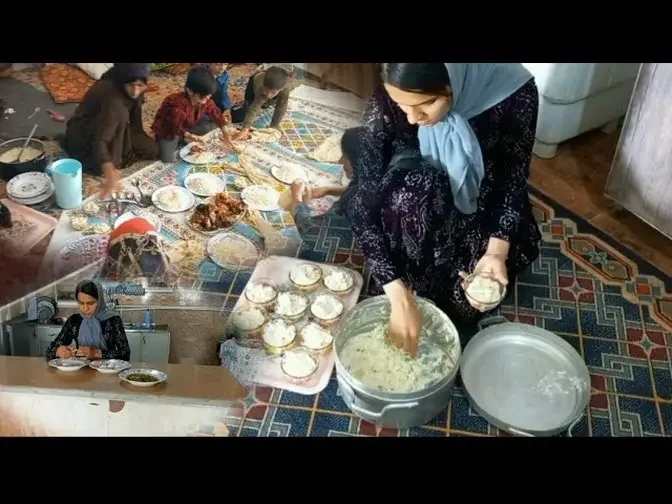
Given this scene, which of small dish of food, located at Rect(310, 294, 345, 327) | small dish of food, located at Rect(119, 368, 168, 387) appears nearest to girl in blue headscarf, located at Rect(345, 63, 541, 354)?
small dish of food, located at Rect(310, 294, 345, 327)

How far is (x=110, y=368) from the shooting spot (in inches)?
63.6

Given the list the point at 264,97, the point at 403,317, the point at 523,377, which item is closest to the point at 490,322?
the point at 523,377

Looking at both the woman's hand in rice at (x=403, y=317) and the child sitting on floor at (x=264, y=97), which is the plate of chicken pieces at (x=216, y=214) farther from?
the woman's hand in rice at (x=403, y=317)

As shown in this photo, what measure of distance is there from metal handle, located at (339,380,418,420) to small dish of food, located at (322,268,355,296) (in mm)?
215

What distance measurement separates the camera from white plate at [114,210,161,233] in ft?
5.18

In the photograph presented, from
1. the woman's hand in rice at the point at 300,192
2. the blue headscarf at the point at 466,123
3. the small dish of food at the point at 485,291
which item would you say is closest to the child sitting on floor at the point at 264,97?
the woman's hand in rice at the point at 300,192

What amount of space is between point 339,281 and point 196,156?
1.36 feet

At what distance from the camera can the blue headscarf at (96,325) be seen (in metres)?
1.59

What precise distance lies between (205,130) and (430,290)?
57cm

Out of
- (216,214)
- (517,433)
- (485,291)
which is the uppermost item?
(216,214)

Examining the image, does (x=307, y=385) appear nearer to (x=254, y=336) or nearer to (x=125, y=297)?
(x=254, y=336)

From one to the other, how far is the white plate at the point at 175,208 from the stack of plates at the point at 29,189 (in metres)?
0.18

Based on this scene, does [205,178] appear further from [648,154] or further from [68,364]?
[648,154]
